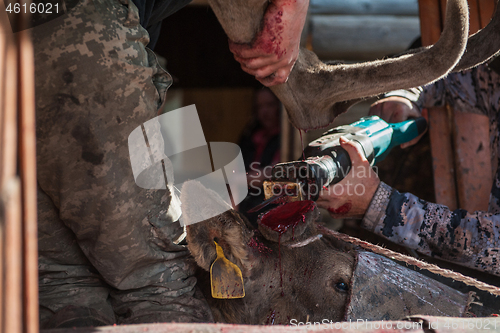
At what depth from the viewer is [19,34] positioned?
0.70 meters

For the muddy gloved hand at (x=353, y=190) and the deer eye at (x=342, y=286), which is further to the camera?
the muddy gloved hand at (x=353, y=190)

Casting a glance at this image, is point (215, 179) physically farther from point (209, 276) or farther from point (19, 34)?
point (19, 34)

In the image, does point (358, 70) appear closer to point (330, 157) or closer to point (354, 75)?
point (354, 75)

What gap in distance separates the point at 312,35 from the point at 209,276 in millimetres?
3883

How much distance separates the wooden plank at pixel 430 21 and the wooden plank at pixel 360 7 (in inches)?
72.3

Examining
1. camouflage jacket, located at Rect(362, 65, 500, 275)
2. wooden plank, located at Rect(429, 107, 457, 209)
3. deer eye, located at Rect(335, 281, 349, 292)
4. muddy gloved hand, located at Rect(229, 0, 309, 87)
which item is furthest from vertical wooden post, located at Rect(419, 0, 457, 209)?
muddy gloved hand, located at Rect(229, 0, 309, 87)

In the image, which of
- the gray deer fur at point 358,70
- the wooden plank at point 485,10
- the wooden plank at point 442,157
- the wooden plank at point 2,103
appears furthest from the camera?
the wooden plank at point 442,157

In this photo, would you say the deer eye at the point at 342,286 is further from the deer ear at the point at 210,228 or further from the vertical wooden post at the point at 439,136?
the vertical wooden post at the point at 439,136

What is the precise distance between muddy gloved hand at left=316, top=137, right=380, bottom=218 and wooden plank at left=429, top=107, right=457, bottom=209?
110cm

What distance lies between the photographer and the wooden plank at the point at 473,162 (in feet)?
9.79

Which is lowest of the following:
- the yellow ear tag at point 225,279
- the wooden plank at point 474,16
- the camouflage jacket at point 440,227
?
the camouflage jacket at point 440,227

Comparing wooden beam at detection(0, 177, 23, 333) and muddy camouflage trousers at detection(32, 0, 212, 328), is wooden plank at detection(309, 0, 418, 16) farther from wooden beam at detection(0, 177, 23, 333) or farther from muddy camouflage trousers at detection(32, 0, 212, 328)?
wooden beam at detection(0, 177, 23, 333)

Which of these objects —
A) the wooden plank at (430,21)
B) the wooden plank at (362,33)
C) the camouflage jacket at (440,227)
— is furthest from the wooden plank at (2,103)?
the wooden plank at (362,33)

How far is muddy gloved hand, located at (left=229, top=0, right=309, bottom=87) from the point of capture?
4.91 ft
